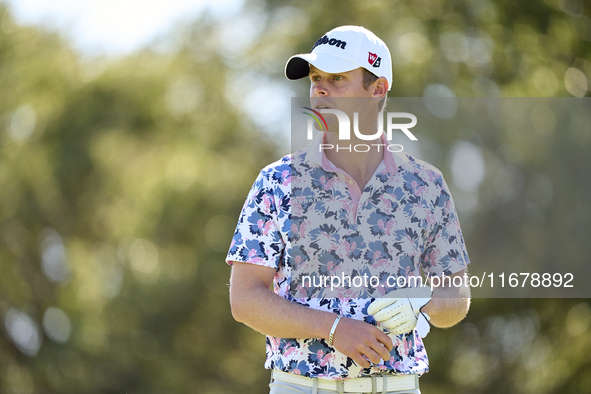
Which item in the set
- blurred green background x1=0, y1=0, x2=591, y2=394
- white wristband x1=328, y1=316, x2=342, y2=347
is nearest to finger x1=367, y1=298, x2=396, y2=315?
white wristband x1=328, y1=316, x2=342, y2=347

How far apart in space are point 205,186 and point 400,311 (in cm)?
741

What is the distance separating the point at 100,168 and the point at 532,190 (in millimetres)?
5453

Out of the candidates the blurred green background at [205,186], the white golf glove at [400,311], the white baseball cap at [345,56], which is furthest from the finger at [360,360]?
the blurred green background at [205,186]

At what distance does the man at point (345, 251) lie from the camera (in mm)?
2031

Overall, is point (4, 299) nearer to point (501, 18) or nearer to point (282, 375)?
point (501, 18)

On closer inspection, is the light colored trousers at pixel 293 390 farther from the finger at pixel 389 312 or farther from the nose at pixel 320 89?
the nose at pixel 320 89

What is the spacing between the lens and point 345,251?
2.12 meters

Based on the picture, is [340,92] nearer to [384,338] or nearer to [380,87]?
[380,87]

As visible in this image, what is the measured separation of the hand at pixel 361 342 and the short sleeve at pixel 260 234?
0.26 metres

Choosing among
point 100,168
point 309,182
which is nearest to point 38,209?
point 100,168

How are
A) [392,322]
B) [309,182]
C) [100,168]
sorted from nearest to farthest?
[392,322], [309,182], [100,168]

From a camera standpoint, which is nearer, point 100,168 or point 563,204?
point 563,204

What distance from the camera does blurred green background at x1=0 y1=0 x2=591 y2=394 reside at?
23.7 ft

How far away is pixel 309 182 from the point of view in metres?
2.18
